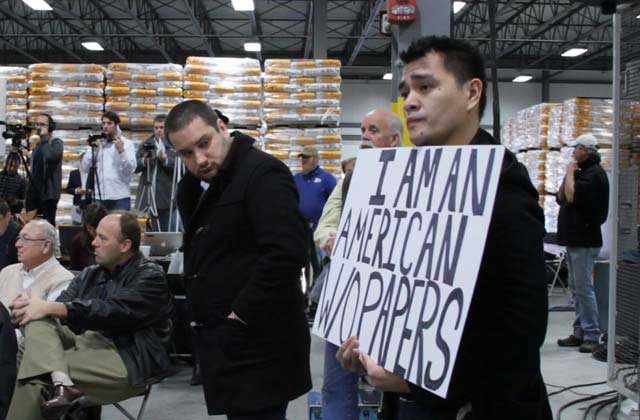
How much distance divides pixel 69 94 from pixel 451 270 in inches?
368

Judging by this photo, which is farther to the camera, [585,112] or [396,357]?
[585,112]

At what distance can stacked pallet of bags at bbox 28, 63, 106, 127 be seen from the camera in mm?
9664

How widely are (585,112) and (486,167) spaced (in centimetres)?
1085

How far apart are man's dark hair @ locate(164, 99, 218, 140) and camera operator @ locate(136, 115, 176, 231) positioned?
205 inches

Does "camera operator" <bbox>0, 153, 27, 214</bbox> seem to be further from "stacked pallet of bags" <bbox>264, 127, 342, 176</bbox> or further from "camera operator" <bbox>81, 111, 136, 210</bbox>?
"stacked pallet of bags" <bbox>264, 127, 342, 176</bbox>

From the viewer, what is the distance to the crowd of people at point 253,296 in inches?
51.9

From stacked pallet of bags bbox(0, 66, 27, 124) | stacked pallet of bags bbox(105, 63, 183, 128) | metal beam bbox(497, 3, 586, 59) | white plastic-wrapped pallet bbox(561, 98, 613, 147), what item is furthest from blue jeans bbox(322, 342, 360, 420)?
metal beam bbox(497, 3, 586, 59)

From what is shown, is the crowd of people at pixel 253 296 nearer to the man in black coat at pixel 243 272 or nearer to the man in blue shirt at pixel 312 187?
the man in black coat at pixel 243 272

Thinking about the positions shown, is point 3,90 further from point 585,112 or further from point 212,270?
point 585,112

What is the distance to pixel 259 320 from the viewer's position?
223cm

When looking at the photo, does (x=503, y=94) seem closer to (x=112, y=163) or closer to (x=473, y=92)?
(x=112, y=163)

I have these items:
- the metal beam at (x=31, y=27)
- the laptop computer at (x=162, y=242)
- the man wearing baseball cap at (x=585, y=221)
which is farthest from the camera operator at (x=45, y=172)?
the metal beam at (x=31, y=27)

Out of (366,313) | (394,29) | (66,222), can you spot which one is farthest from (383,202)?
(66,222)

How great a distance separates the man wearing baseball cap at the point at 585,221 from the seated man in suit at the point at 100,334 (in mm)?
4282
